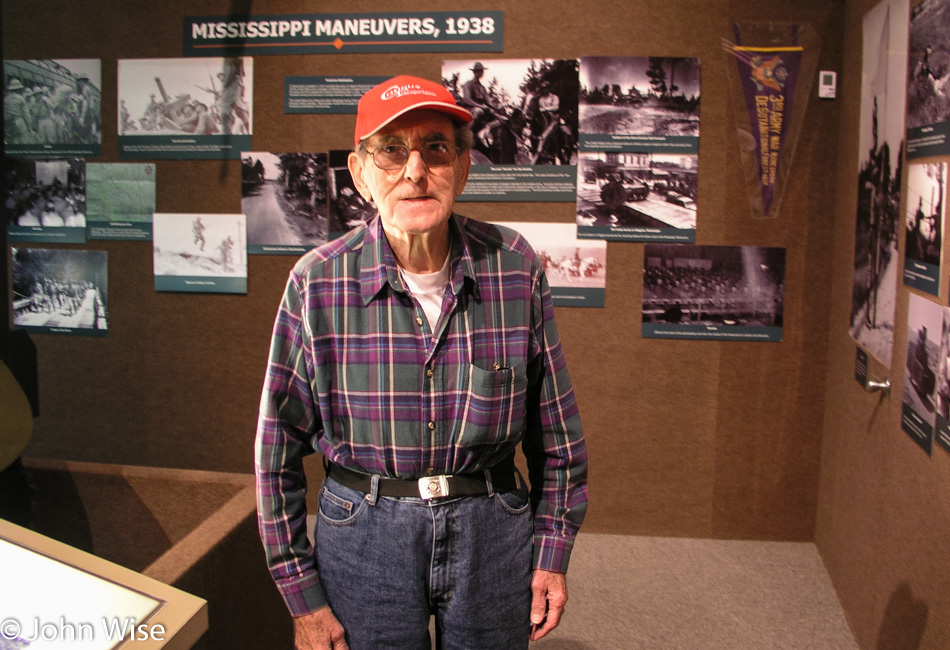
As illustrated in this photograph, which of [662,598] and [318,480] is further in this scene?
[318,480]

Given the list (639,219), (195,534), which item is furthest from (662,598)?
(195,534)

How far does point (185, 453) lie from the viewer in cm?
372

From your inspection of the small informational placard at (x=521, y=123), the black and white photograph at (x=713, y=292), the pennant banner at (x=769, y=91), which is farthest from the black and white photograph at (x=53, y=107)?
the pennant banner at (x=769, y=91)

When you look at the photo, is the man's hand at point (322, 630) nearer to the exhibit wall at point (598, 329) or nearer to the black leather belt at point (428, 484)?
the black leather belt at point (428, 484)

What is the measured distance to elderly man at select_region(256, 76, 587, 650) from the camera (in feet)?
4.58

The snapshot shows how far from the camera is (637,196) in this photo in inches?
129

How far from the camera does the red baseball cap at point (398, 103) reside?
1312 mm

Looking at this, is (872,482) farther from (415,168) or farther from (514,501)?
(415,168)

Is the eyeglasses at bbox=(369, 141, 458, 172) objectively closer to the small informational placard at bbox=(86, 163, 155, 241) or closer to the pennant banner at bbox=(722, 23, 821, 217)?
the pennant banner at bbox=(722, 23, 821, 217)

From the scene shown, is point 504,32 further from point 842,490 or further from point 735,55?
point 842,490

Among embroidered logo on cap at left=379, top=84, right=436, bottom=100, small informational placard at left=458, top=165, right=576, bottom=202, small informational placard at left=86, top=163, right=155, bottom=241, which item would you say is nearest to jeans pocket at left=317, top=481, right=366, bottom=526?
embroidered logo on cap at left=379, top=84, right=436, bottom=100

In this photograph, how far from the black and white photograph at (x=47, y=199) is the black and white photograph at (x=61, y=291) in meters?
0.08

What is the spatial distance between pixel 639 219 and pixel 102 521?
2.31 meters

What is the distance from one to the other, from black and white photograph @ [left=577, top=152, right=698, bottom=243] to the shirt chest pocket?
199 centimetres
